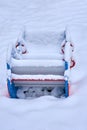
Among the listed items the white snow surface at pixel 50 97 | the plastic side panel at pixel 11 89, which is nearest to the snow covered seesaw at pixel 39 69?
the plastic side panel at pixel 11 89

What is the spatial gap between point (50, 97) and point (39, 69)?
35 centimetres

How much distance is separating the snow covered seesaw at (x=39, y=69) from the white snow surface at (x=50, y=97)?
15 centimetres

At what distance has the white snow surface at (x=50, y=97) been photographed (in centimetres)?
249

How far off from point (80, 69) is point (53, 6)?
2714 millimetres

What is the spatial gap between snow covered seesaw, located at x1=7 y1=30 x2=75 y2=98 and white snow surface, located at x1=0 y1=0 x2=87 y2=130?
15 centimetres

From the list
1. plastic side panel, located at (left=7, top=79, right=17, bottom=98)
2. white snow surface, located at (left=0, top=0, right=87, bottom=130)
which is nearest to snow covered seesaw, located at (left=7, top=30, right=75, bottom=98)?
plastic side panel, located at (left=7, top=79, right=17, bottom=98)

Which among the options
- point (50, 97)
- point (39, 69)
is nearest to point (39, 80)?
point (39, 69)

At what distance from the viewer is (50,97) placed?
9.15 feet

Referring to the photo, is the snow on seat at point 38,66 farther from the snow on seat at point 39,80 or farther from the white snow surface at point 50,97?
the white snow surface at point 50,97

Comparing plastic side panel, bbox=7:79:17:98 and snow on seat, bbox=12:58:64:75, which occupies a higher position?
snow on seat, bbox=12:58:64:75

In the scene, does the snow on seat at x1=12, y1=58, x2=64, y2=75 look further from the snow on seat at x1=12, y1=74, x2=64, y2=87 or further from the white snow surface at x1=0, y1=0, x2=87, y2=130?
the white snow surface at x1=0, y1=0, x2=87, y2=130

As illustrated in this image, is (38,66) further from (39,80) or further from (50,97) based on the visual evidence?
(50,97)

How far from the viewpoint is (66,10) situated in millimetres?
5238

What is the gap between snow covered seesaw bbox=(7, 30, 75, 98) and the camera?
8.68 ft
